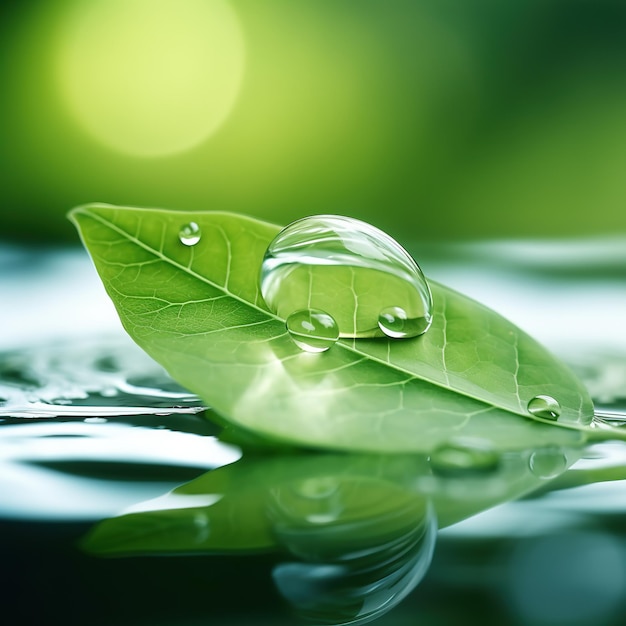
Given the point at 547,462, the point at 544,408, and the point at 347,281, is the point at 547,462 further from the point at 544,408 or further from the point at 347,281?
the point at 347,281

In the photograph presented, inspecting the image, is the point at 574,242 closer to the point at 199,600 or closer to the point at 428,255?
the point at 428,255

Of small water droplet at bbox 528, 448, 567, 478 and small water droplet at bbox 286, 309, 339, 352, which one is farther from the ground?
small water droplet at bbox 286, 309, 339, 352

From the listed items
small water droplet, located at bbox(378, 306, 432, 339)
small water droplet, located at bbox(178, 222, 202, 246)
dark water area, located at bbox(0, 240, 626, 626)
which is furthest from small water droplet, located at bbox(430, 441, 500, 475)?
small water droplet, located at bbox(178, 222, 202, 246)

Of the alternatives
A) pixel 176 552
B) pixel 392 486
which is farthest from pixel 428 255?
pixel 176 552

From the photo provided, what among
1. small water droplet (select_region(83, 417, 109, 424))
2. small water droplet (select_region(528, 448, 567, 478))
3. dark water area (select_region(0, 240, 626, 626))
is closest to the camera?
dark water area (select_region(0, 240, 626, 626))

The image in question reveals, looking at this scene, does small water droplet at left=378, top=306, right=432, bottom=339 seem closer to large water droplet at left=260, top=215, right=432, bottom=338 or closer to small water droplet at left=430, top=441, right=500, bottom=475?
large water droplet at left=260, top=215, right=432, bottom=338

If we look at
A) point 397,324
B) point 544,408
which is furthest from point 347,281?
point 544,408

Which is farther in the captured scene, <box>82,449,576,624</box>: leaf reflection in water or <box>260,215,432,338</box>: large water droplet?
<box>260,215,432,338</box>: large water droplet

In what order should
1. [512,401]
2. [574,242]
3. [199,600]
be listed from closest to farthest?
1. [199,600]
2. [512,401]
3. [574,242]
